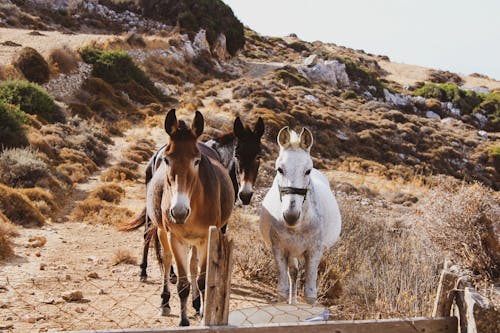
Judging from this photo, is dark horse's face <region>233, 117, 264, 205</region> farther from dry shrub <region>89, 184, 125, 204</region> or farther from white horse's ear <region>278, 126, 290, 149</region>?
dry shrub <region>89, 184, 125, 204</region>

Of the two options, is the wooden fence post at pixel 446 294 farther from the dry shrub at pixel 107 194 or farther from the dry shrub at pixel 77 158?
the dry shrub at pixel 77 158

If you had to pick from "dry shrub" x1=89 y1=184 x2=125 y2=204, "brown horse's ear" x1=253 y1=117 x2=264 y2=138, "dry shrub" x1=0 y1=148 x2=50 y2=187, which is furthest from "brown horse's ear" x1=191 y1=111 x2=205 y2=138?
"dry shrub" x1=0 y1=148 x2=50 y2=187

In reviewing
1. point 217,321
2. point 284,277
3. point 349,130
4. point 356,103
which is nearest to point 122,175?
point 284,277

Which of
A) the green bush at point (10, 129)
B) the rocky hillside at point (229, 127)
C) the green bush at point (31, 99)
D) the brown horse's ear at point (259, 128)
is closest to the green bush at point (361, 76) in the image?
the rocky hillside at point (229, 127)

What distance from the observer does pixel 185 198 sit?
352cm

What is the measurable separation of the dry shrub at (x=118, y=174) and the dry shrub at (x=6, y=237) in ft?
17.2

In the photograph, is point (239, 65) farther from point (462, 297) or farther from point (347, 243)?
point (462, 297)

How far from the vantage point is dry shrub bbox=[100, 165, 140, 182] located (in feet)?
Answer: 44.4

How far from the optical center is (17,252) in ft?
23.3

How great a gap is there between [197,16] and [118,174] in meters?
36.5

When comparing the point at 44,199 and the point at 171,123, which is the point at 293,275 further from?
the point at 44,199

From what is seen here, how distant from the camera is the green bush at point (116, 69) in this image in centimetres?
2559

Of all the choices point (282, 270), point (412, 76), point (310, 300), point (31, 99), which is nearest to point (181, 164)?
point (282, 270)

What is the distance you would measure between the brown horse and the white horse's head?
2.16ft
